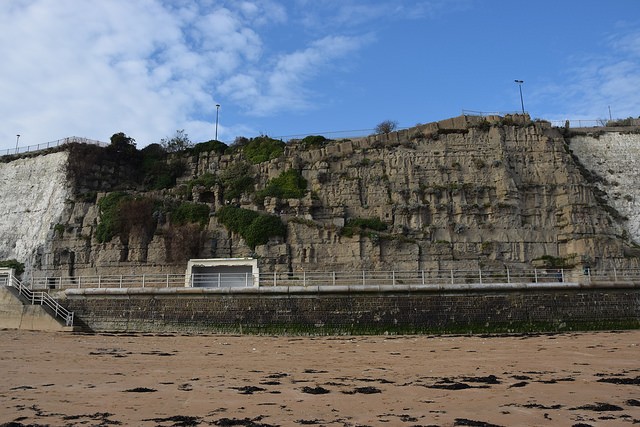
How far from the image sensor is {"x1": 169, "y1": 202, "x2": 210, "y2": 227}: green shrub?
31.1 meters

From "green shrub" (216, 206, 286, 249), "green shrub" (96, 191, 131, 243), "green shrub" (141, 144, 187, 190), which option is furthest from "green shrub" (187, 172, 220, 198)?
"green shrub" (216, 206, 286, 249)

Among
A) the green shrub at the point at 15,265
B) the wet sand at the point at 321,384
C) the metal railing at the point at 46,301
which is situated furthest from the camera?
the green shrub at the point at 15,265

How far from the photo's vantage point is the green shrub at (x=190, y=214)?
31.1 m

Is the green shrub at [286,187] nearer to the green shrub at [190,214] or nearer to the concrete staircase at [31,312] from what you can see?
the green shrub at [190,214]

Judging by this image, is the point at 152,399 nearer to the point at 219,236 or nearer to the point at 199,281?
the point at 199,281

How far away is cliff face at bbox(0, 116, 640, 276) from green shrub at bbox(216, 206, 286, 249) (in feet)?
1.29

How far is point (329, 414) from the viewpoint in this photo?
737 centimetres

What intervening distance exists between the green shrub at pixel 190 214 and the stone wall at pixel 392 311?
27.6ft

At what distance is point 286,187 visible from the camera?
34.5 m

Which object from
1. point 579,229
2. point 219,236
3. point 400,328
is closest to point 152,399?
point 400,328

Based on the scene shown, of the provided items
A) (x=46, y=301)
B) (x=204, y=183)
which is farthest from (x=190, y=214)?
(x=46, y=301)

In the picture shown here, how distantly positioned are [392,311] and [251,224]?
11.3m

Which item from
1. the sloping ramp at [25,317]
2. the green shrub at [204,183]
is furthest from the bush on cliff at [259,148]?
the sloping ramp at [25,317]

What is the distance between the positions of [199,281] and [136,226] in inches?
325
